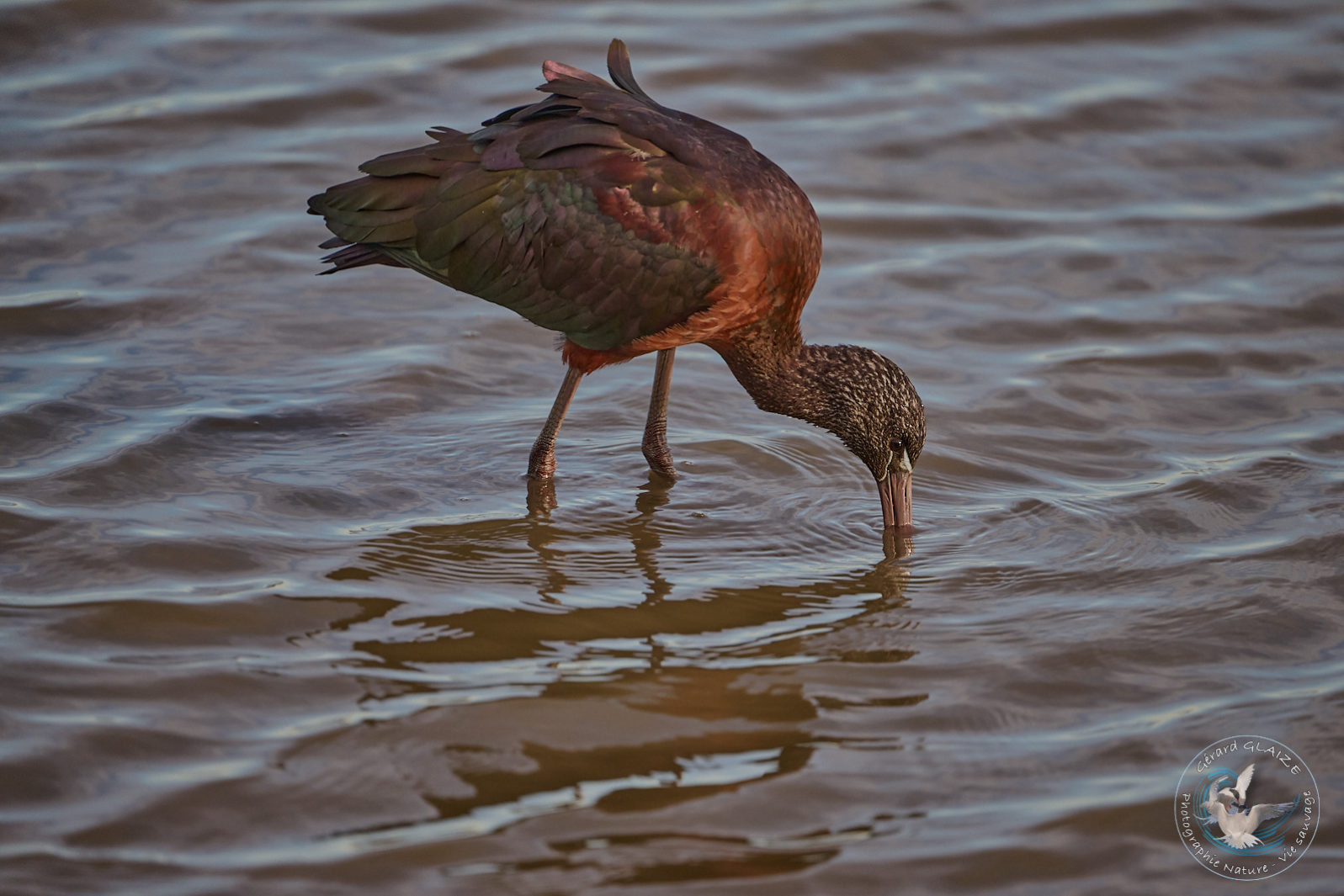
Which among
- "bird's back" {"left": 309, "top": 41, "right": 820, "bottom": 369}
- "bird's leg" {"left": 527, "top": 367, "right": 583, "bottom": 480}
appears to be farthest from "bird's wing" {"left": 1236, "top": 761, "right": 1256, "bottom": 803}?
"bird's leg" {"left": 527, "top": 367, "right": 583, "bottom": 480}

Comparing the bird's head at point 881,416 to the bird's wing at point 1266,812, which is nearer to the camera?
the bird's wing at point 1266,812

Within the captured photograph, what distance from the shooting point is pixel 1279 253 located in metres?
8.20

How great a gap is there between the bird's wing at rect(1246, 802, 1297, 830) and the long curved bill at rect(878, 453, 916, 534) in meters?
1.86

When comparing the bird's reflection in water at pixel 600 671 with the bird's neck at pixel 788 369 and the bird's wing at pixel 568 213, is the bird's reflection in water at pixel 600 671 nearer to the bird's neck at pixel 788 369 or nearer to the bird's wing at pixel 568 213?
the bird's neck at pixel 788 369

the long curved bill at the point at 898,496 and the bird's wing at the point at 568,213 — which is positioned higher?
the bird's wing at the point at 568,213

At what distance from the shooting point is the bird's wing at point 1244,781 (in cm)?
416

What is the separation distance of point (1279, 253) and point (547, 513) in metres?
4.89

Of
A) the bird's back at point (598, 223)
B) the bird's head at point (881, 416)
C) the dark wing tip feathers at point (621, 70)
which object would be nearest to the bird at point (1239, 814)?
the bird's head at point (881, 416)

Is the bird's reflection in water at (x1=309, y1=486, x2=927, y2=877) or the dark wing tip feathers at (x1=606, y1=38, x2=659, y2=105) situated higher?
the dark wing tip feathers at (x1=606, y1=38, x2=659, y2=105)

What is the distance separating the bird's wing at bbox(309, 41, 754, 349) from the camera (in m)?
5.47

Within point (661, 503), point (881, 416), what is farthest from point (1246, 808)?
point (661, 503)

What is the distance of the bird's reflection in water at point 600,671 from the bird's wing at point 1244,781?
952mm

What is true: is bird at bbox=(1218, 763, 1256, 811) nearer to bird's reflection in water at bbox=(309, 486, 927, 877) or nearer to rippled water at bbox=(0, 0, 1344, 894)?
rippled water at bbox=(0, 0, 1344, 894)

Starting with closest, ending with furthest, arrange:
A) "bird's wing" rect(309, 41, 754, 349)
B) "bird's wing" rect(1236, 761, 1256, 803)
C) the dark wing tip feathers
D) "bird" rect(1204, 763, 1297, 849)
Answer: "bird" rect(1204, 763, 1297, 849) → "bird's wing" rect(1236, 761, 1256, 803) → "bird's wing" rect(309, 41, 754, 349) → the dark wing tip feathers
